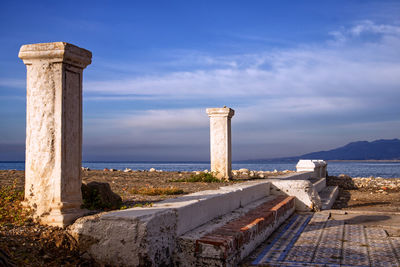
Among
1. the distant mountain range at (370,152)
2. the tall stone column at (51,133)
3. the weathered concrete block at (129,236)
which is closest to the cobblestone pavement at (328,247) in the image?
the weathered concrete block at (129,236)

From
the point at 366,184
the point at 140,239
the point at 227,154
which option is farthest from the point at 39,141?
the point at 366,184

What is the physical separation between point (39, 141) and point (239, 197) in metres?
3.19

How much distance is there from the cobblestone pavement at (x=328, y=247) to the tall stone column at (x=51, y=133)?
86.8 inches

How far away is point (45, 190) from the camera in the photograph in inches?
159

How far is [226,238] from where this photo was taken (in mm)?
3920

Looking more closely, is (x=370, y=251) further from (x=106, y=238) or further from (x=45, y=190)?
(x=45, y=190)

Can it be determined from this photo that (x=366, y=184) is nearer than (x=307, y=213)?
No

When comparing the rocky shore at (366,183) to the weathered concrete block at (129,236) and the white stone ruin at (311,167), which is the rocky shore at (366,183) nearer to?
the white stone ruin at (311,167)

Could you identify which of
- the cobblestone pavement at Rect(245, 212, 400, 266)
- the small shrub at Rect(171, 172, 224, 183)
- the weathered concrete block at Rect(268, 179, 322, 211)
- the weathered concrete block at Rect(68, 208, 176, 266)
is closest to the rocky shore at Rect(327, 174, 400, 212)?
the weathered concrete block at Rect(268, 179, 322, 211)

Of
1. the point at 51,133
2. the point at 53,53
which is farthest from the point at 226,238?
the point at 53,53

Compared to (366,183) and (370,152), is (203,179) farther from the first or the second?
(370,152)

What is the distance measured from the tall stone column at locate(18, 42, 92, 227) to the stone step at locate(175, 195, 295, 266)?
1275mm

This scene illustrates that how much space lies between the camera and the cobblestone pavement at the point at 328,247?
4172 mm

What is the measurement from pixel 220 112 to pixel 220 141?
0.89 meters
